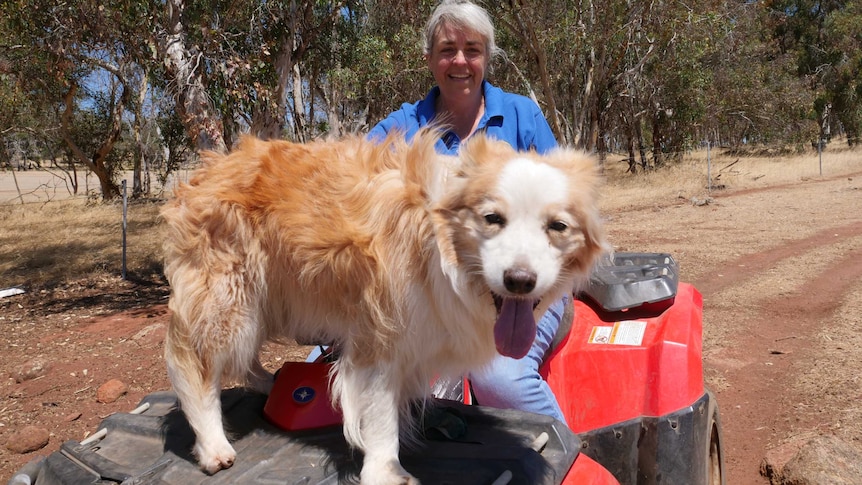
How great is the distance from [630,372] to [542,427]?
28.1 inches

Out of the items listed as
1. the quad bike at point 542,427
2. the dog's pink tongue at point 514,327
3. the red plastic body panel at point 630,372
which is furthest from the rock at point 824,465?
the dog's pink tongue at point 514,327

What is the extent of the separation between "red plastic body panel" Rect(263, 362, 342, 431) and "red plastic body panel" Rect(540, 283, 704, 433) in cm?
101

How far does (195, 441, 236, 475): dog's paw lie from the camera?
204cm

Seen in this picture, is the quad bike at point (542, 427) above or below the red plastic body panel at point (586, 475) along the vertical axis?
above

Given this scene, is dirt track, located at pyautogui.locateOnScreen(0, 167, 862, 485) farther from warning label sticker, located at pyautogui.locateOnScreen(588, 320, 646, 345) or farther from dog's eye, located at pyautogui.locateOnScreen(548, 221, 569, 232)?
dog's eye, located at pyautogui.locateOnScreen(548, 221, 569, 232)

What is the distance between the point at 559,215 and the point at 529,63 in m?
18.3

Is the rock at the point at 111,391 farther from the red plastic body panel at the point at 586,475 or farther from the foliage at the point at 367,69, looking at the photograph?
the red plastic body panel at the point at 586,475

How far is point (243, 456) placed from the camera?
6.91 feet

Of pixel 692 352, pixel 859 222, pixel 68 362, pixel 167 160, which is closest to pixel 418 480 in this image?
pixel 692 352

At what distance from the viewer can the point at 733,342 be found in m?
5.25

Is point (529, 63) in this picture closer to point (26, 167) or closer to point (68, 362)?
point (68, 362)

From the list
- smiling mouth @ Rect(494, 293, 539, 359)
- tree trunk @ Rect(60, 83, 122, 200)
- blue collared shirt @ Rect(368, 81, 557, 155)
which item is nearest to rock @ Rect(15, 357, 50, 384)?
blue collared shirt @ Rect(368, 81, 557, 155)

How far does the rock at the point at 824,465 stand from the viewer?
9.79 ft

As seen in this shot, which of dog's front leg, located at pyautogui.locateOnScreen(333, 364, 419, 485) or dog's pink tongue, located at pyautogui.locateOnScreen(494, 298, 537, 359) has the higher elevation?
dog's pink tongue, located at pyautogui.locateOnScreen(494, 298, 537, 359)
